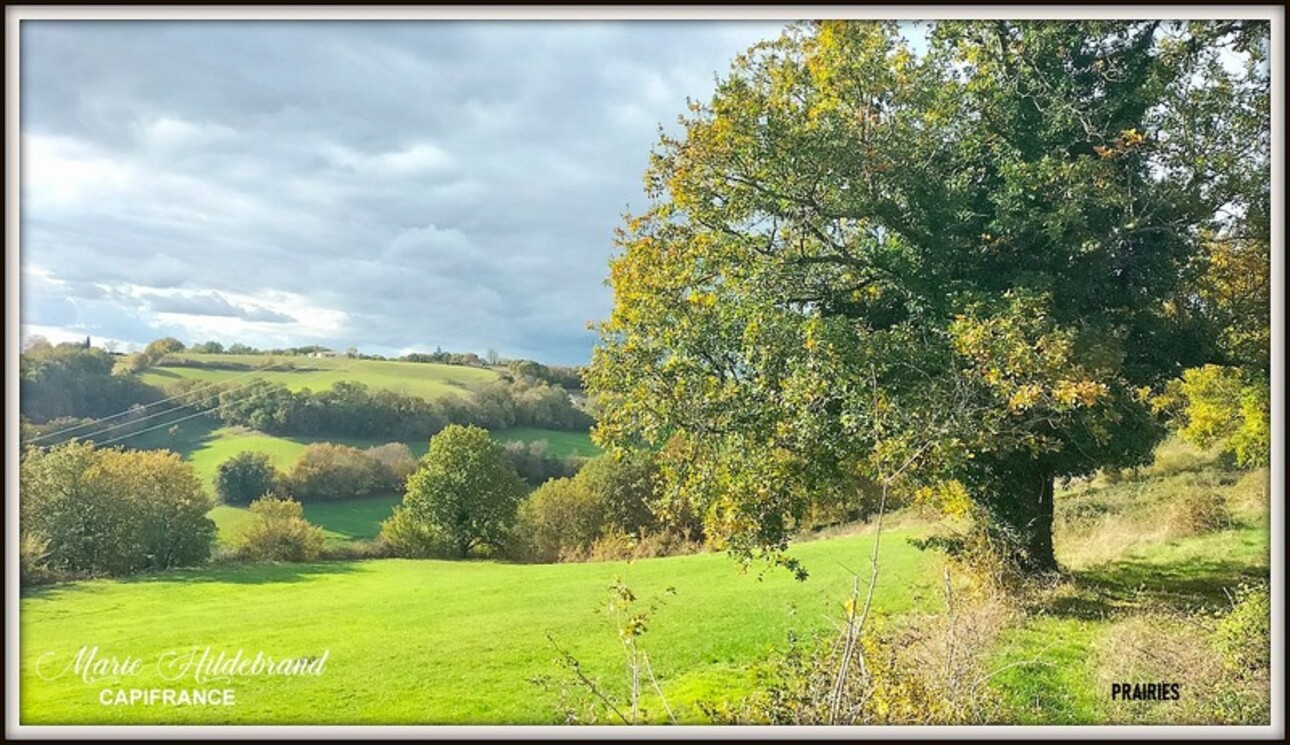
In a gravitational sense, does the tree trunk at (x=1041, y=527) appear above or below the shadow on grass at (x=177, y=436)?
below

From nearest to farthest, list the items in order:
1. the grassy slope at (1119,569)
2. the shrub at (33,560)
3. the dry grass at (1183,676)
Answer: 1. the dry grass at (1183,676)
2. the grassy slope at (1119,569)
3. the shrub at (33,560)

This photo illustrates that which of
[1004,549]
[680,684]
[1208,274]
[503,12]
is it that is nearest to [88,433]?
[503,12]

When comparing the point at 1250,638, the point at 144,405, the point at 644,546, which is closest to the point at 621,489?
the point at 644,546

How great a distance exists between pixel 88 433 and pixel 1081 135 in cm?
1138

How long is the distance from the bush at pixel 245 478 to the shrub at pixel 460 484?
1.67m

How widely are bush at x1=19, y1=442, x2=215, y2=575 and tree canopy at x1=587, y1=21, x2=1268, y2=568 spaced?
5031mm

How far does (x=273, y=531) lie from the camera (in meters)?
9.40

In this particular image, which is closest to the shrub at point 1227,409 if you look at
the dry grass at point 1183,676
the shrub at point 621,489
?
the dry grass at point 1183,676

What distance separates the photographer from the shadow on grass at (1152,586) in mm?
8750

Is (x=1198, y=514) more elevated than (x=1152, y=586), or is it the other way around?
(x=1198, y=514)

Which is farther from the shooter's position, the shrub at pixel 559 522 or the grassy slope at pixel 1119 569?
the shrub at pixel 559 522

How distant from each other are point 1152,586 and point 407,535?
384 inches

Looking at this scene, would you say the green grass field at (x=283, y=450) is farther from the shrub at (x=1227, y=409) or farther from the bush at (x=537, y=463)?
the shrub at (x=1227, y=409)

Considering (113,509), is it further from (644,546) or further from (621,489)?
(644,546)
